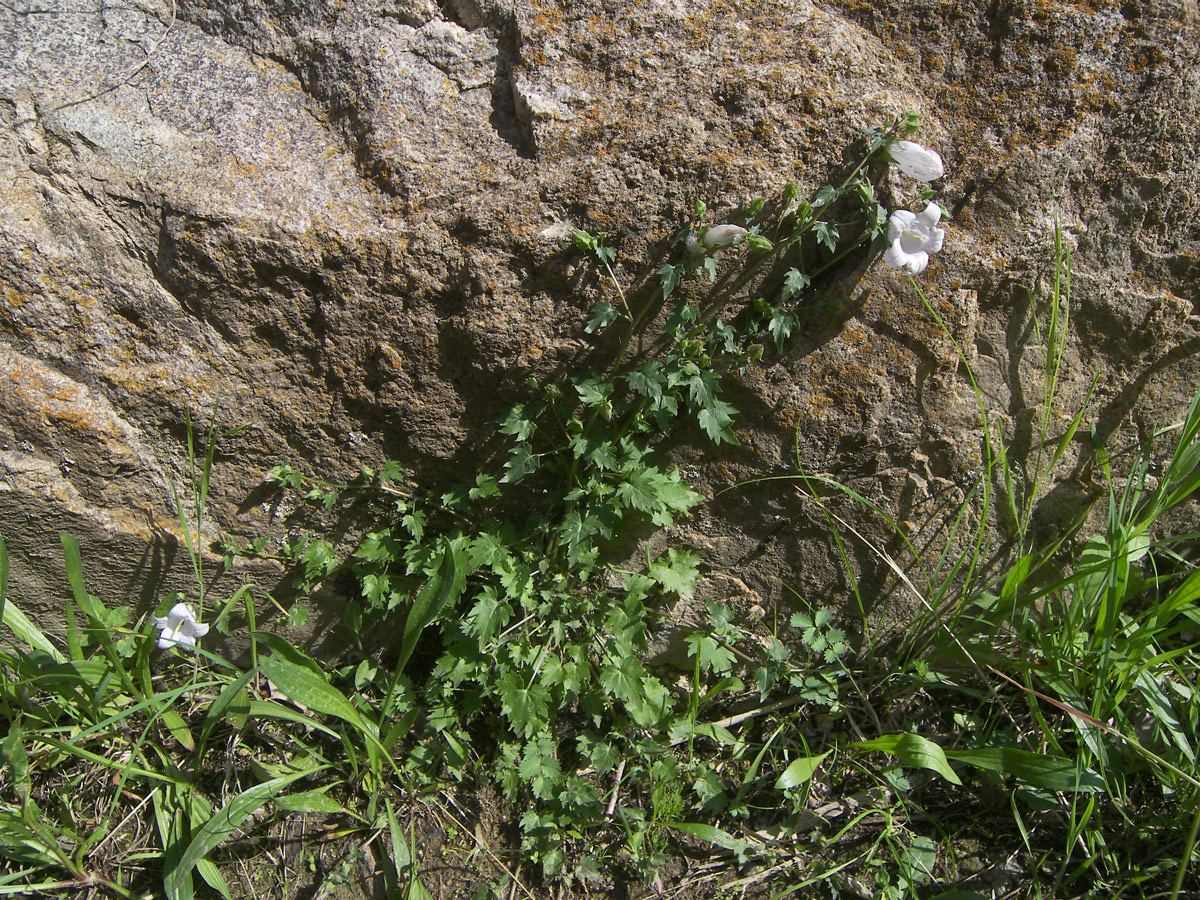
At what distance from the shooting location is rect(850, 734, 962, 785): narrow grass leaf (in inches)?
89.1

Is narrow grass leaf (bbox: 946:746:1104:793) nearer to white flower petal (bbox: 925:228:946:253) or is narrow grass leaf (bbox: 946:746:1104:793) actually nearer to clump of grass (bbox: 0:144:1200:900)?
clump of grass (bbox: 0:144:1200:900)

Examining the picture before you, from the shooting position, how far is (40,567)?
2.41m

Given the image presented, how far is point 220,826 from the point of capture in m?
2.21

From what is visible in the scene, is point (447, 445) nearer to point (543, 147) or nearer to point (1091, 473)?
point (543, 147)

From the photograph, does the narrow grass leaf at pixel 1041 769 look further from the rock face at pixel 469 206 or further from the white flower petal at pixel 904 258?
the white flower petal at pixel 904 258

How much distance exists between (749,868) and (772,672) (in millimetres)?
568

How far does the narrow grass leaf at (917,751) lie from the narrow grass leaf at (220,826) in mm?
1708

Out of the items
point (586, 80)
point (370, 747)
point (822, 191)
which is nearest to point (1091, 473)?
point (822, 191)

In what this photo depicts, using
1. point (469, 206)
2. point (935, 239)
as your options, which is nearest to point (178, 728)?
Answer: point (469, 206)

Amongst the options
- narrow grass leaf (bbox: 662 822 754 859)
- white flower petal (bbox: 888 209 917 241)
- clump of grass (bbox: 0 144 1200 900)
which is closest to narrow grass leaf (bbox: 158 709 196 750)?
clump of grass (bbox: 0 144 1200 900)

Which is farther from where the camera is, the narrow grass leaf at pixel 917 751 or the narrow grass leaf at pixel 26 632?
the narrow grass leaf at pixel 26 632

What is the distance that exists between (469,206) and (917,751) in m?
2.00

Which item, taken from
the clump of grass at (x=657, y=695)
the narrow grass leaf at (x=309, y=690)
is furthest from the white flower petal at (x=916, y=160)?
the narrow grass leaf at (x=309, y=690)

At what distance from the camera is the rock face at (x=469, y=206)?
2207 mm
